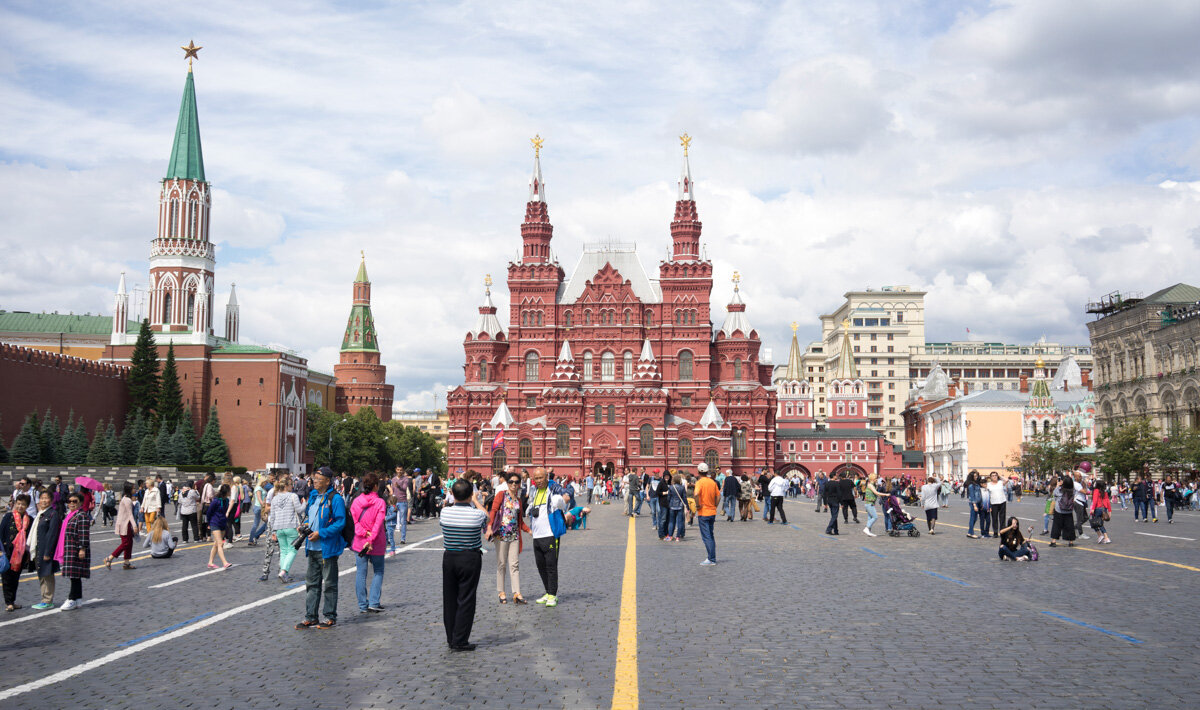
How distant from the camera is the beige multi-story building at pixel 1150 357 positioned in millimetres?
63406

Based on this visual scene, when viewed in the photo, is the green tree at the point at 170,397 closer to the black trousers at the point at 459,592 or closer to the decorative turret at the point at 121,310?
the decorative turret at the point at 121,310

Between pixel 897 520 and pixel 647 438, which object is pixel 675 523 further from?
pixel 647 438

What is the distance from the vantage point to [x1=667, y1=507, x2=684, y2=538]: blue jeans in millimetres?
23964

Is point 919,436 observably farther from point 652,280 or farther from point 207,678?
point 207,678

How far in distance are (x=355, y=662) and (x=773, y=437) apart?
7912 centimetres

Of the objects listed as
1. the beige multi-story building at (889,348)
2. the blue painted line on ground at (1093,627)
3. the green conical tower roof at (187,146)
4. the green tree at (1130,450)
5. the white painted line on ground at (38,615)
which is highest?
the green conical tower roof at (187,146)

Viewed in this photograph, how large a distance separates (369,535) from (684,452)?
70.9 metres

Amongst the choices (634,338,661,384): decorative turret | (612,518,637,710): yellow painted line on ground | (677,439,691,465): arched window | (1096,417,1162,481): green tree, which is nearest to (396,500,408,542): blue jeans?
(612,518,637,710): yellow painted line on ground

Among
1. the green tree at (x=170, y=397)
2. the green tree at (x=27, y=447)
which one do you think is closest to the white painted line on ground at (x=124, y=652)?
the green tree at (x=27, y=447)

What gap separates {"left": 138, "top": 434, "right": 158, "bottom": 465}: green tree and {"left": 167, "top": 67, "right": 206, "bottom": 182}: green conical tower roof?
30.2m

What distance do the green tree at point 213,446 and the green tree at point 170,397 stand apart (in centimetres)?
245

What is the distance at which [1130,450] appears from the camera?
195ft

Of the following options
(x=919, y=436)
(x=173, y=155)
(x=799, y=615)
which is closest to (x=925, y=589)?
(x=799, y=615)

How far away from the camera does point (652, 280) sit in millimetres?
90688
